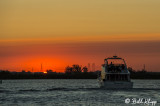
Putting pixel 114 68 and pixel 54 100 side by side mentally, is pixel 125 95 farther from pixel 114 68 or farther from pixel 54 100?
pixel 114 68

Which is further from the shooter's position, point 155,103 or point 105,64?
point 105,64

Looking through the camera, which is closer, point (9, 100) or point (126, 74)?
point (9, 100)

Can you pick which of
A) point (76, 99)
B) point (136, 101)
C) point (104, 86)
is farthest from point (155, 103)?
point (104, 86)

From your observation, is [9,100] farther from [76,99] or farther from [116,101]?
[116,101]

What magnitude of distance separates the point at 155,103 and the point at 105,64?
33892 millimetres

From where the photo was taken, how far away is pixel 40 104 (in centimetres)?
6469

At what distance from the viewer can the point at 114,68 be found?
320ft

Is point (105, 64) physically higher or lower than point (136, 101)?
higher

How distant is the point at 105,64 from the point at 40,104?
35283 millimetres

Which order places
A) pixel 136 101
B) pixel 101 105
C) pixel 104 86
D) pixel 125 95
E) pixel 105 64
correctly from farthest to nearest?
pixel 105 64, pixel 104 86, pixel 125 95, pixel 136 101, pixel 101 105


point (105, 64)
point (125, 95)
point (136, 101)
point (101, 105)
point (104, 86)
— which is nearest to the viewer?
point (101, 105)

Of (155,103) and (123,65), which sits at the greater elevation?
(123,65)

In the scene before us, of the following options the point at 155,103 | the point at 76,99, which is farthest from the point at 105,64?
the point at 155,103

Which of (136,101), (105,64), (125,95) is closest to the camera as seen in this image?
(136,101)
